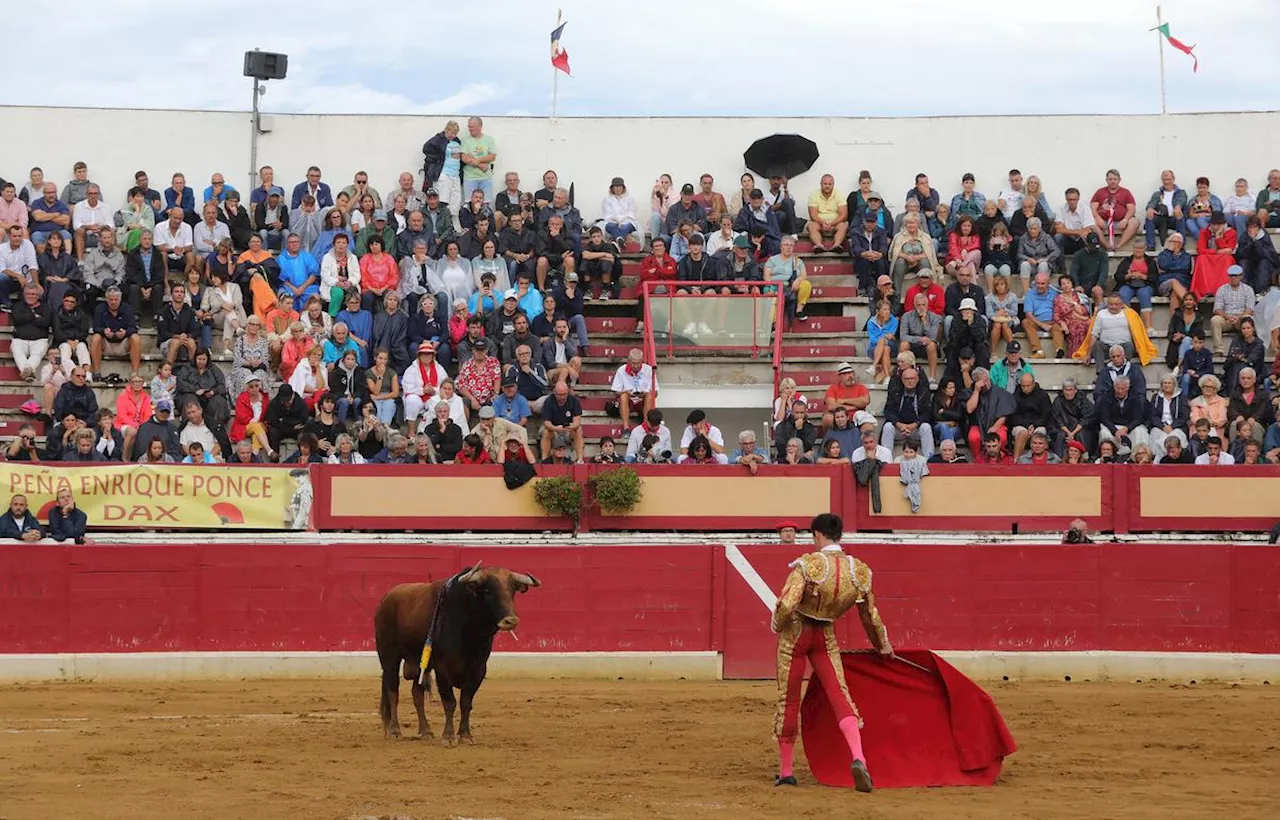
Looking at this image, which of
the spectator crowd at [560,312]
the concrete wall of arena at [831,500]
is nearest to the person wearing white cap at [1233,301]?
the spectator crowd at [560,312]

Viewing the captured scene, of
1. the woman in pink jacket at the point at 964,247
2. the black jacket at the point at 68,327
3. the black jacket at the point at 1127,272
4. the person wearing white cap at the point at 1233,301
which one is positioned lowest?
the black jacket at the point at 68,327

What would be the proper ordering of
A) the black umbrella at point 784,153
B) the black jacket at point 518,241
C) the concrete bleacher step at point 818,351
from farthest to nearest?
1. the black umbrella at point 784,153
2. the black jacket at point 518,241
3. the concrete bleacher step at point 818,351

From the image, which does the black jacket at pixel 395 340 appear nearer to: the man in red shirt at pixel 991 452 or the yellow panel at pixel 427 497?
the yellow panel at pixel 427 497

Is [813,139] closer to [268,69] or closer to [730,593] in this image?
[268,69]

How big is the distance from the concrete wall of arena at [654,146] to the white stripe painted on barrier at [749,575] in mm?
7938

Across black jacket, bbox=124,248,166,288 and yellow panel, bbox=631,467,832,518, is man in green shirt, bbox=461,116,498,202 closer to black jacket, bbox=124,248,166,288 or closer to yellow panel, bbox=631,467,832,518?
black jacket, bbox=124,248,166,288

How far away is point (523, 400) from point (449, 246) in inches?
96.4

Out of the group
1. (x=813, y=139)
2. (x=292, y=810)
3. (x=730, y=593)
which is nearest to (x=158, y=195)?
(x=813, y=139)

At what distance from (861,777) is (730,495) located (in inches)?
295

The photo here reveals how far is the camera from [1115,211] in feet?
66.7

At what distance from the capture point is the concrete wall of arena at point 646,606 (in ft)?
47.2

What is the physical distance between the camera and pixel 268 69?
2177 cm

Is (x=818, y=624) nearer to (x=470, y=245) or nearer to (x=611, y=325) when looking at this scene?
(x=611, y=325)

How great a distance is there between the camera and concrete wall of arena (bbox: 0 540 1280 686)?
14.4 metres
